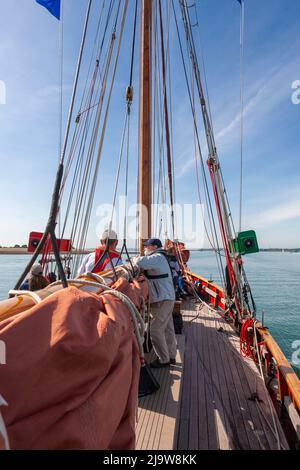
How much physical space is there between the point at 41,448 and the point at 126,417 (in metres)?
0.35

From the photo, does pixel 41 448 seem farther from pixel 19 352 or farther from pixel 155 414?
pixel 155 414

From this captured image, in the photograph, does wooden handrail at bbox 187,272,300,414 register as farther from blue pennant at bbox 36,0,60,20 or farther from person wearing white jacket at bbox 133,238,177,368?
blue pennant at bbox 36,0,60,20

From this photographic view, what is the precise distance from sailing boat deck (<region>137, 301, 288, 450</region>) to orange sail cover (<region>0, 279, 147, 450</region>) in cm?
182

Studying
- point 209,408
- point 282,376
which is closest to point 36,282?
point 209,408

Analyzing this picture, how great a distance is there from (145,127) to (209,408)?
4215 millimetres

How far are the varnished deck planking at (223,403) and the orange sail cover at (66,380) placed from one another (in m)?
2.01

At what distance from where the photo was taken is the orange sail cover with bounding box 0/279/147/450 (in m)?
0.59

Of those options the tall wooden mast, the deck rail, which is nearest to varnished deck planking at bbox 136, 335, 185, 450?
the deck rail

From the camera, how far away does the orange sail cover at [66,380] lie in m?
0.59

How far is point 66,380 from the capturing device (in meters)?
0.68

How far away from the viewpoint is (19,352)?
67cm
